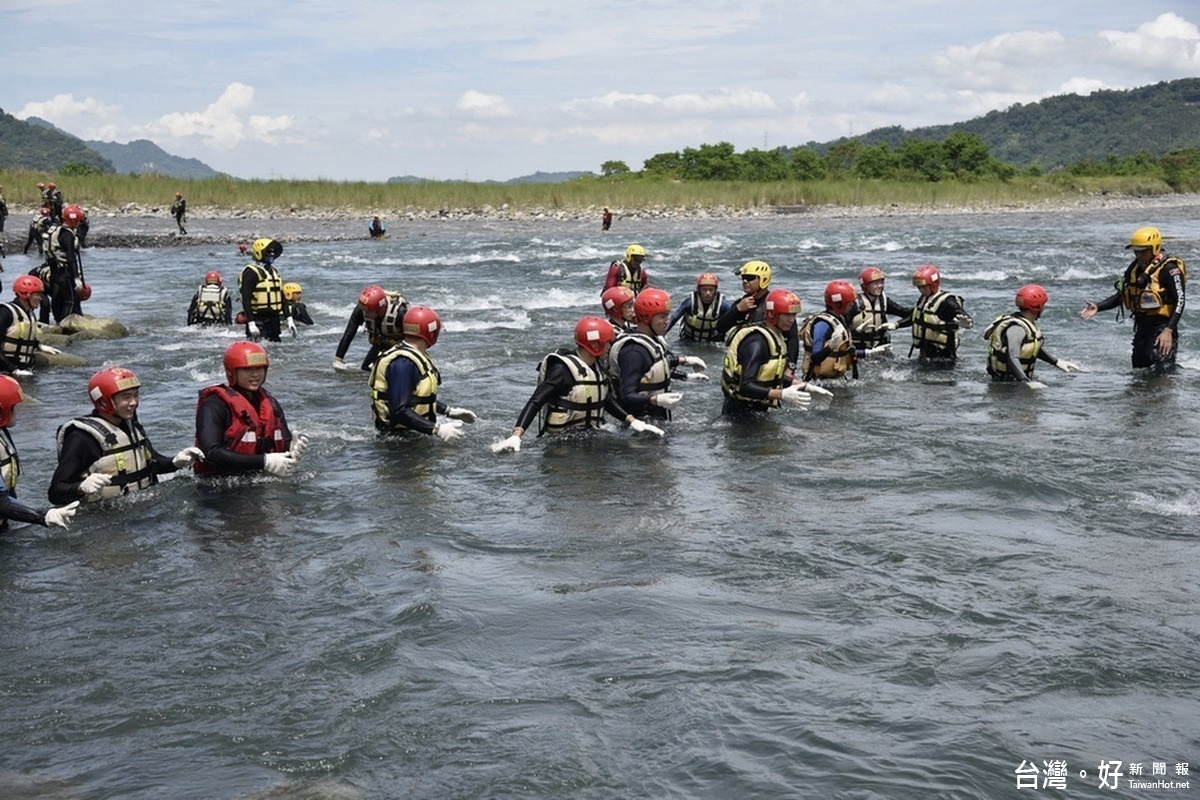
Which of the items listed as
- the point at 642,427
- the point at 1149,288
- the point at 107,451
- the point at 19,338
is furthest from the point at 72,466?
the point at 1149,288

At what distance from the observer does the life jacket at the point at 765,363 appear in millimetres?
11594

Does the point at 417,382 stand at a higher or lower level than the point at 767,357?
lower

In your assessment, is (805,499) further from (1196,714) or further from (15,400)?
(15,400)

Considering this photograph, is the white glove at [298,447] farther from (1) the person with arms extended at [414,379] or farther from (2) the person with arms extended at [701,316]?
(2) the person with arms extended at [701,316]

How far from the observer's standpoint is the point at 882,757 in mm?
5746

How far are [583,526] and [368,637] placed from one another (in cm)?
244

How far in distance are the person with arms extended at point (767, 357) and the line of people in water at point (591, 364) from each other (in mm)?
15

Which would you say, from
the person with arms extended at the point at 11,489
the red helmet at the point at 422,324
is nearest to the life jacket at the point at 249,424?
the person with arms extended at the point at 11,489

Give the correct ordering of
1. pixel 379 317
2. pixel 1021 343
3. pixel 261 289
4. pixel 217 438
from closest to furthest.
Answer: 1. pixel 217 438
2. pixel 1021 343
3. pixel 379 317
4. pixel 261 289

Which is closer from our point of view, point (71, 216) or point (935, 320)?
point (935, 320)

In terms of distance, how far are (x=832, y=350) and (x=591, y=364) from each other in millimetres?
4279

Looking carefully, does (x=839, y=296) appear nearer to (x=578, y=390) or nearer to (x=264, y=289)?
(x=578, y=390)

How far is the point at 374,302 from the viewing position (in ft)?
46.6

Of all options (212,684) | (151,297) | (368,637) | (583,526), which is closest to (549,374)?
(583,526)
